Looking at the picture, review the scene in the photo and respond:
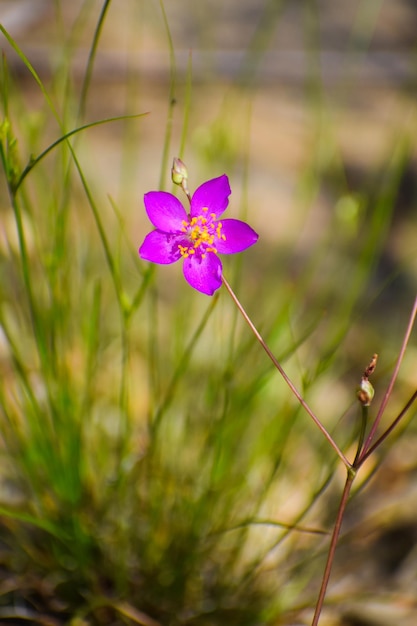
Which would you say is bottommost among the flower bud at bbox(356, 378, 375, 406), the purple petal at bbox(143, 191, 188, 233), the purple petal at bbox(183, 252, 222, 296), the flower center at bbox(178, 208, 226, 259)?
the flower bud at bbox(356, 378, 375, 406)

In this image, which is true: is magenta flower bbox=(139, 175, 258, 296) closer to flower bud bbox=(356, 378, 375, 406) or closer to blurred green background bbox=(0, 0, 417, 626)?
blurred green background bbox=(0, 0, 417, 626)

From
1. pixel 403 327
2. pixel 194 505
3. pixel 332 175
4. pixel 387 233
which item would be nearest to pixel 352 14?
pixel 332 175

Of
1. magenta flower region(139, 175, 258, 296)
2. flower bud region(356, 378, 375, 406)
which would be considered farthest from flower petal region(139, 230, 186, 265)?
flower bud region(356, 378, 375, 406)

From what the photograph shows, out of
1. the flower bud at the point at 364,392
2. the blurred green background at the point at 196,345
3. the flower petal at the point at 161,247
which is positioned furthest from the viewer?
the blurred green background at the point at 196,345

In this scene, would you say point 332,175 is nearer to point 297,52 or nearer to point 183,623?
point 297,52

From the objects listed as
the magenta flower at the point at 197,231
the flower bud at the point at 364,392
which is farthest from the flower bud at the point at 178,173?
the flower bud at the point at 364,392

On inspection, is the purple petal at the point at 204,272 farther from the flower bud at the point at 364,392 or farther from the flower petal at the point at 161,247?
the flower bud at the point at 364,392
